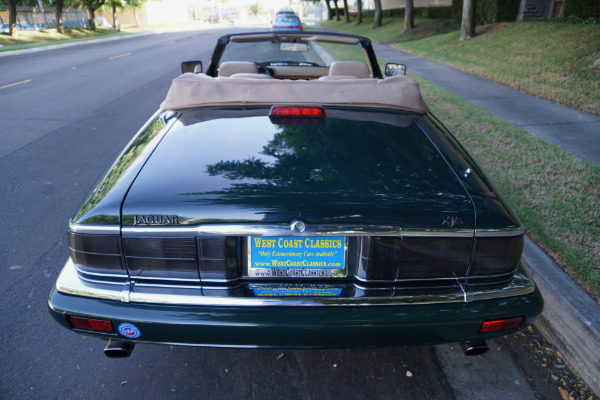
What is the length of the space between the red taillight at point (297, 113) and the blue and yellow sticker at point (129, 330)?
133 cm

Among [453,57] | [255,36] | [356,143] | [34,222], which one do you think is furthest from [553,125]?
[453,57]

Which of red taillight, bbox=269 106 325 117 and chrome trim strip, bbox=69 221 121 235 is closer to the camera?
chrome trim strip, bbox=69 221 121 235

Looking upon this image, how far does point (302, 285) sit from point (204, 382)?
867 millimetres

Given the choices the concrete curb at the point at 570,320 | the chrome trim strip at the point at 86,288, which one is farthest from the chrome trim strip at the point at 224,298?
the concrete curb at the point at 570,320

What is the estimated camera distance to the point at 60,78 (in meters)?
12.2

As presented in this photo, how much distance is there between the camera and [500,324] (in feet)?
6.43

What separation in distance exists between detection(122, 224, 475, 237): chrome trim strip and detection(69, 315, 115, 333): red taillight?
40 cm

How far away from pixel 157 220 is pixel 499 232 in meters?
1.42

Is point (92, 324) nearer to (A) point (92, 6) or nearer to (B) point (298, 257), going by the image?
(B) point (298, 257)

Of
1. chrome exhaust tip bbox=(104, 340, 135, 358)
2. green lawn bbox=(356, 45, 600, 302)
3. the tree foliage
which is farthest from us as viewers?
the tree foliage

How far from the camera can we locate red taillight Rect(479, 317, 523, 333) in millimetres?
1940

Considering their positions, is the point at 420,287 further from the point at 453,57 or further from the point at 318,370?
the point at 453,57

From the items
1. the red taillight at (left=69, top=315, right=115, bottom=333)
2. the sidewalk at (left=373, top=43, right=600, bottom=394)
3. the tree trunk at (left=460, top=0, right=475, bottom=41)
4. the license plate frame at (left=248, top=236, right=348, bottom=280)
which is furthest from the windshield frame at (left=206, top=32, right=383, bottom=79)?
the tree trunk at (left=460, top=0, right=475, bottom=41)

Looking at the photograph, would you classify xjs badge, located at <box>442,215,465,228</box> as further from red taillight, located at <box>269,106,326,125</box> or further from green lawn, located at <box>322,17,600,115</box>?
green lawn, located at <box>322,17,600,115</box>
